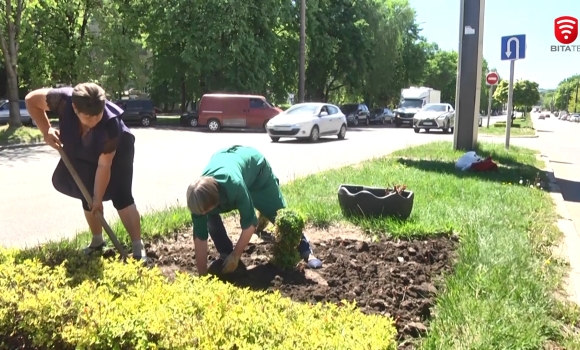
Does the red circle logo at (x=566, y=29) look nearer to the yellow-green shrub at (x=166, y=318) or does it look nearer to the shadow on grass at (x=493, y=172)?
the shadow on grass at (x=493, y=172)

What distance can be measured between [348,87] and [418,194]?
122 feet

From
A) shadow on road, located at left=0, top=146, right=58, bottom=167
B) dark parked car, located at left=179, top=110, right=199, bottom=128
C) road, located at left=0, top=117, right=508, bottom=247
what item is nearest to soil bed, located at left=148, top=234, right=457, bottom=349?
road, located at left=0, top=117, right=508, bottom=247

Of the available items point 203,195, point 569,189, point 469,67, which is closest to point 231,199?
point 203,195

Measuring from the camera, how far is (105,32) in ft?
100

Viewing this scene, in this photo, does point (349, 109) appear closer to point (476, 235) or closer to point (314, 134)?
point (314, 134)

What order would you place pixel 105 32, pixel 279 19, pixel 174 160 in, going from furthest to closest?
1. pixel 279 19
2. pixel 105 32
3. pixel 174 160

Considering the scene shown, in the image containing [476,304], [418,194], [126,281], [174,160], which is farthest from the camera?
[174,160]

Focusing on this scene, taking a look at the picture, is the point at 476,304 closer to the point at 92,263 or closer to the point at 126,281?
the point at 126,281

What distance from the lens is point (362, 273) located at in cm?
394

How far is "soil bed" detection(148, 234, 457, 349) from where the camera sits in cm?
329

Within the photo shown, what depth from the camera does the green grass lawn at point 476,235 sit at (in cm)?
299

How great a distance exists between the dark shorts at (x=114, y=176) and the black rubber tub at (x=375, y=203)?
7.74ft

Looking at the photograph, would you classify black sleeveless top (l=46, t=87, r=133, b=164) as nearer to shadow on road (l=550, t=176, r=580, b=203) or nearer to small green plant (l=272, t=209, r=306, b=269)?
small green plant (l=272, t=209, r=306, b=269)

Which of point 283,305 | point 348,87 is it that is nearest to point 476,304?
point 283,305
